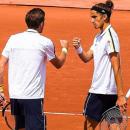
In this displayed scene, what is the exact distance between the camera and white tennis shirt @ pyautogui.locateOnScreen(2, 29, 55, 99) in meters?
6.29

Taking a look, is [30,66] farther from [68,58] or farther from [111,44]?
[68,58]

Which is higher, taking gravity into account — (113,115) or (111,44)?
(111,44)

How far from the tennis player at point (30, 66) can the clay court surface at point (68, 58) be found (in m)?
2.74

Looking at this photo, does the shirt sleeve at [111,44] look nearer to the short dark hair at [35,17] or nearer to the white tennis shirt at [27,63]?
the white tennis shirt at [27,63]

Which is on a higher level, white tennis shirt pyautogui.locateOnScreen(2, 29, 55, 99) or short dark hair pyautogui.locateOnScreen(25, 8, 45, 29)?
short dark hair pyautogui.locateOnScreen(25, 8, 45, 29)

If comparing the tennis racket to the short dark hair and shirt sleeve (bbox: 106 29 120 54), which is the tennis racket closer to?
shirt sleeve (bbox: 106 29 120 54)

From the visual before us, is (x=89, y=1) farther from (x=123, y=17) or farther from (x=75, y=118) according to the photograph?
(x=75, y=118)

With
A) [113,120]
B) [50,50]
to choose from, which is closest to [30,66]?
[50,50]

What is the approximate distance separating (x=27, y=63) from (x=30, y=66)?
4 cm

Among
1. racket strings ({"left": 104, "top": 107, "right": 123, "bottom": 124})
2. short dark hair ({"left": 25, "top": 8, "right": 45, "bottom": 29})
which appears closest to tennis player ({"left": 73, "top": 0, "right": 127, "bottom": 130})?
racket strings ({"left": 104, "top": 107, "right": 123, "bottom": 124})

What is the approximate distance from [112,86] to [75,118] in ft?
9.63

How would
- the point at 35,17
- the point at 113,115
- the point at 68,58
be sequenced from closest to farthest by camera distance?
1. the point at 35,17
2. the point at 113,115
3. the point at 68,58

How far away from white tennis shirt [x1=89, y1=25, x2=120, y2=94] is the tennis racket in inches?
14.9

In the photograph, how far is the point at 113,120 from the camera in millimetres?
6637
